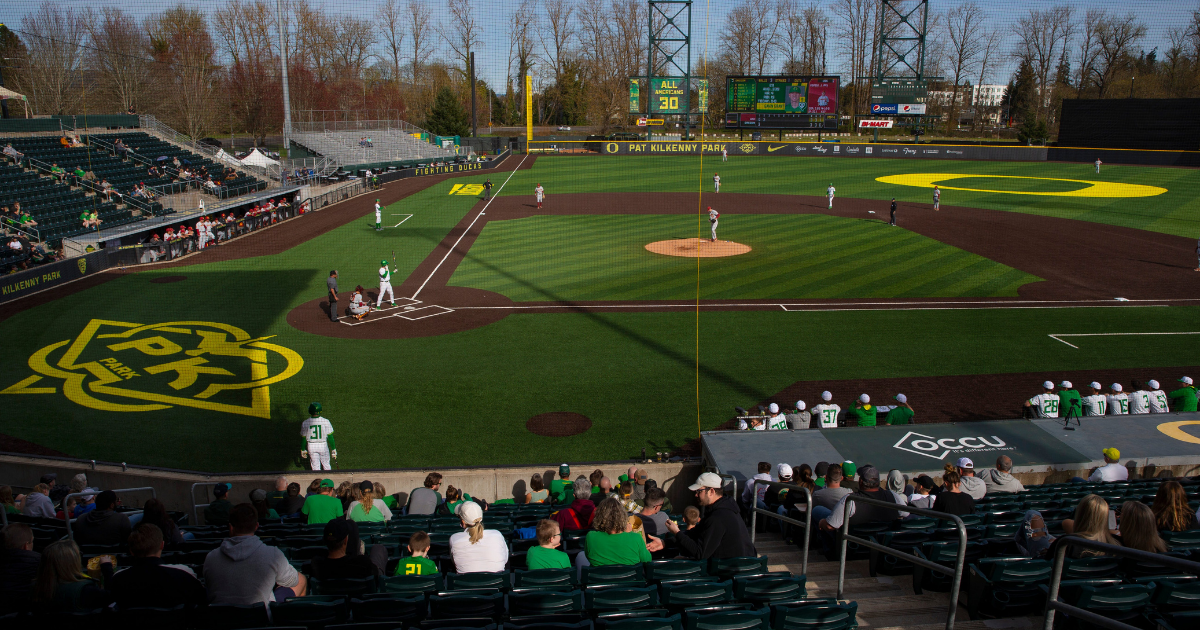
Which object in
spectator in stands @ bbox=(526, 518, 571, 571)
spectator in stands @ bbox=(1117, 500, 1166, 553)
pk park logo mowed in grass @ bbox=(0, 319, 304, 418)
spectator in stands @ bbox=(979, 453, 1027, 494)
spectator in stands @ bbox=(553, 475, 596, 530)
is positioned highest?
spectator in stands @ bbox=(1117, 500, 1166, 553)

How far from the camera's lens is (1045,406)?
1318 centimetres

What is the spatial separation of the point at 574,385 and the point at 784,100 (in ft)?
172

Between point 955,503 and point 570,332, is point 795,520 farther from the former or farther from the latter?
point 570,332

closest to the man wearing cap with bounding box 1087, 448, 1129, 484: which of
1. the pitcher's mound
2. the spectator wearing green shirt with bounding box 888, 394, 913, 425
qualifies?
the spectator wearing green shirt with bounding box 888, 394, 913, 425

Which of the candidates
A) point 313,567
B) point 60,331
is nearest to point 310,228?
point 60,331

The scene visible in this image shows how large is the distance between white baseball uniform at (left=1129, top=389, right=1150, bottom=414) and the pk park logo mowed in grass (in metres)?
16.2

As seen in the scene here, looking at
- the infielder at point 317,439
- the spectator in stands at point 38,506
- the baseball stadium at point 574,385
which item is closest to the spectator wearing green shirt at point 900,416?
the baseball stadium at point 574,385

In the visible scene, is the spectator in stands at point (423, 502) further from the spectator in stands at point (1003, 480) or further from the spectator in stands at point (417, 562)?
the spectator in stands at point (1003, 480)

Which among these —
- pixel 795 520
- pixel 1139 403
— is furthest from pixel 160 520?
pixel 1139 403

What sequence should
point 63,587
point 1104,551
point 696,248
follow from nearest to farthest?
1. point 1104,551
2. point 63,587
3. point 696,248

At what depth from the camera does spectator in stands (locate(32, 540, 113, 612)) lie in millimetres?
4805

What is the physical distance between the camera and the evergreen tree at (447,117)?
243 ft

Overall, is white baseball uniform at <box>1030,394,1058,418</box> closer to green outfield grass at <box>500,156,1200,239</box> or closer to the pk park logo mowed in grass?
the pk park logo mowed in grass

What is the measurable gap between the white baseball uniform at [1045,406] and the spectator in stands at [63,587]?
13860mm
